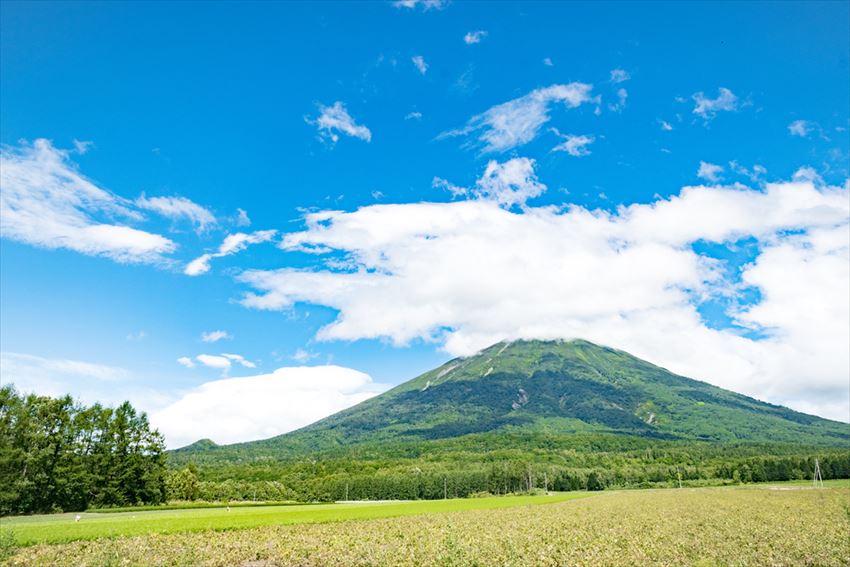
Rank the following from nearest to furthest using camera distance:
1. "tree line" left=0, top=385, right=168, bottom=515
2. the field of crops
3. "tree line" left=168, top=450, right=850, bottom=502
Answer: the field of crops
"tree line" left=0, top=385, right=168, bottom=515
"tree line" left=168, top=450, right=850, bottom=502

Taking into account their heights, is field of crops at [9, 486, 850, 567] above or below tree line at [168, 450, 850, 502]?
above

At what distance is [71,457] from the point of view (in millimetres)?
61781

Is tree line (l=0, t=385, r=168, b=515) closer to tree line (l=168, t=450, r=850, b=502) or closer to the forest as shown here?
the forest

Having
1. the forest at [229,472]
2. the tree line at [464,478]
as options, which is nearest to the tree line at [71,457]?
the forest at [229,472]

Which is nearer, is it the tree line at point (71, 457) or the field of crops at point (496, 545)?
the field of crops at point (496, 545)

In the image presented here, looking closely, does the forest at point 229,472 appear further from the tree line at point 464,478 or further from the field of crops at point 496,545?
the field of crops at point 496,545

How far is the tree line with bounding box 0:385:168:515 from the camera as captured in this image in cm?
5622

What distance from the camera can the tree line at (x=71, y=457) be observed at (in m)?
56.2

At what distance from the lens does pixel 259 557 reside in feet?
80.5

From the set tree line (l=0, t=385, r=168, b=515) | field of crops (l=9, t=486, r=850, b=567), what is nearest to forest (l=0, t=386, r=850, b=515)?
tree line (l=0, t=385, r=168, b=515)

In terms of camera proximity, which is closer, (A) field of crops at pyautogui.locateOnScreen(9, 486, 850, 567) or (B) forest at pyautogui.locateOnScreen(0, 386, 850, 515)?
(A) field of crops at pyautogui.locateOnScreen(9, 486, 850, 567)

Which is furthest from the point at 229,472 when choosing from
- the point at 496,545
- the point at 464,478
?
the point at 496,545

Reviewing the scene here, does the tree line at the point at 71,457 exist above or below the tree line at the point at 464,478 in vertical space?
above

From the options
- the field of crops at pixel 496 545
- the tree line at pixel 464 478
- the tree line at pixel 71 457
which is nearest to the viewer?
the field of crops at pixel 496 545
